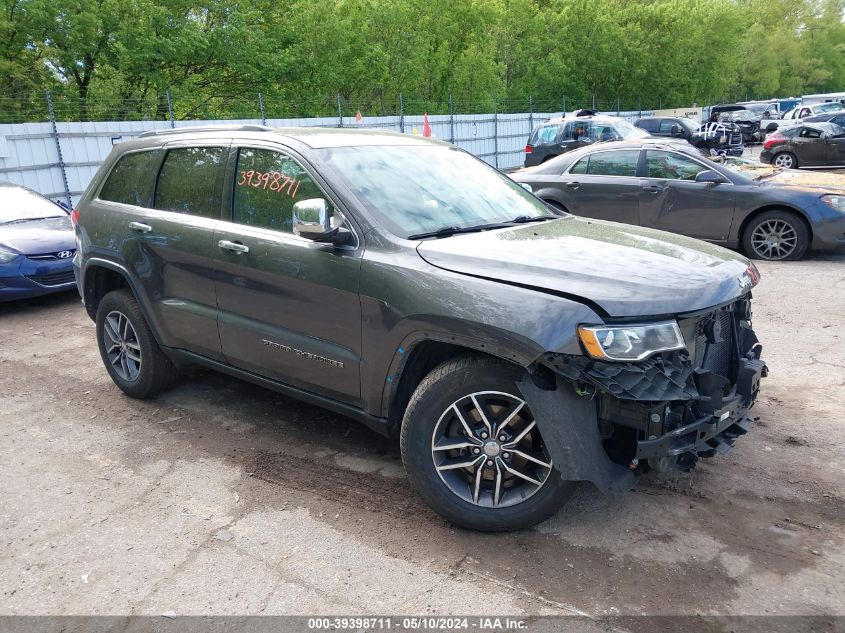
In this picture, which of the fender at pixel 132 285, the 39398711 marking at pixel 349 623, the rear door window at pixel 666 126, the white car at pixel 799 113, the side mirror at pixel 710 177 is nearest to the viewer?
the 39398711 marking at pixel 349 623

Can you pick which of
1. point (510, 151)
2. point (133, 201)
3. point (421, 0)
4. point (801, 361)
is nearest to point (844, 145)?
point (510, 151)

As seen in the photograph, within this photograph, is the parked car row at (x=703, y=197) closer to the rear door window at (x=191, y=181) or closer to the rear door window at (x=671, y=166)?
the rear door window at (x=671, y=166)

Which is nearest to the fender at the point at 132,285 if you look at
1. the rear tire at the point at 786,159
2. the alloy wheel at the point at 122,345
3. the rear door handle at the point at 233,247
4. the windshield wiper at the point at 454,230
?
the alloy wheel at the point at 122,345

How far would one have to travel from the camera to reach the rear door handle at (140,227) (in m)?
4.54

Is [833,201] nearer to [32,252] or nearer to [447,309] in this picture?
[447,309]

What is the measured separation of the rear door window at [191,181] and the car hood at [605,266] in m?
1.62

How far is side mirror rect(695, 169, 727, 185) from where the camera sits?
8.85 meters

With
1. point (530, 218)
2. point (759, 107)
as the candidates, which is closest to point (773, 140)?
point (530, 218)

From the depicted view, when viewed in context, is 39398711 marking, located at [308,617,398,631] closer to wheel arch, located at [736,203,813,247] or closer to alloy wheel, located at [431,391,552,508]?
alloy wheel, located at [431,391,552,508]

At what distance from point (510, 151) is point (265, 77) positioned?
1112 cm

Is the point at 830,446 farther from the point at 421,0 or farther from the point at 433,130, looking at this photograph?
the point at 421,0

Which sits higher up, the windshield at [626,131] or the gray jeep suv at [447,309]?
the windshield at [626,131]

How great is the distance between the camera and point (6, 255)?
24.8ft

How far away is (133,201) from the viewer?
189 inches
